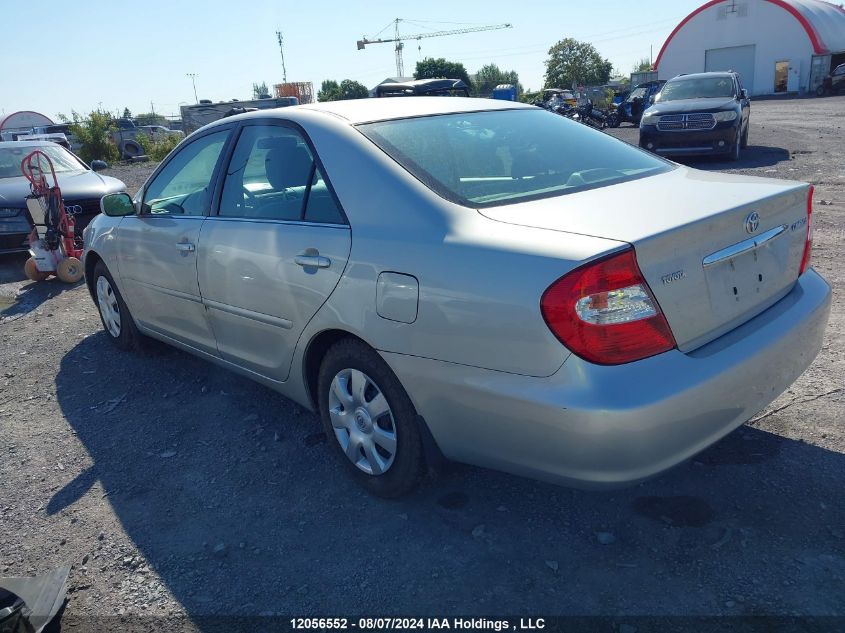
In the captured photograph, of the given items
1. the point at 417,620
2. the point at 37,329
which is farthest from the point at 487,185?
the point at 37,329

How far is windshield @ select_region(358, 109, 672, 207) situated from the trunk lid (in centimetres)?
18

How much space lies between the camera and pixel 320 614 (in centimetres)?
253

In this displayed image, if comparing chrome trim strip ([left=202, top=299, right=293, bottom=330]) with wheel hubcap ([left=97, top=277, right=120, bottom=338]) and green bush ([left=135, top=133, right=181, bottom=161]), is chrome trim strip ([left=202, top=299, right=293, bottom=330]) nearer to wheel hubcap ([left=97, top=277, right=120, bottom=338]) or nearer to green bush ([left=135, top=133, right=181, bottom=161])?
wheel hubcap ([left=97, top=277, right=120, bottom=338])

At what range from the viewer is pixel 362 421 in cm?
311

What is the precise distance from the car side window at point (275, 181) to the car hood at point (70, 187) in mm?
6138

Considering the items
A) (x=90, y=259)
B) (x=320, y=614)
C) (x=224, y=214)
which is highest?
(x=224, y=214)

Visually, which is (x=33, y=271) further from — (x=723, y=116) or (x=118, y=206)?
(x=723, y=116)

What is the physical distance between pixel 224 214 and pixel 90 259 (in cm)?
224

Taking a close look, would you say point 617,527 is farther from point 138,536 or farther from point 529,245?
point 138,536

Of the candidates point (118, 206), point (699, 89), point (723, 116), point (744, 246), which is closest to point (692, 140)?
point (723, 116)

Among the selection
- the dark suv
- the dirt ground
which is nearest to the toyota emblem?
the dirt ground

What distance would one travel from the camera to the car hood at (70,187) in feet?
28.9

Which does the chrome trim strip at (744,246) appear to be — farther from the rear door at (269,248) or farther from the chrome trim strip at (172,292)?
the chrome trim strip at (172,292)

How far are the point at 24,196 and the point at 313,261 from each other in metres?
7.38
